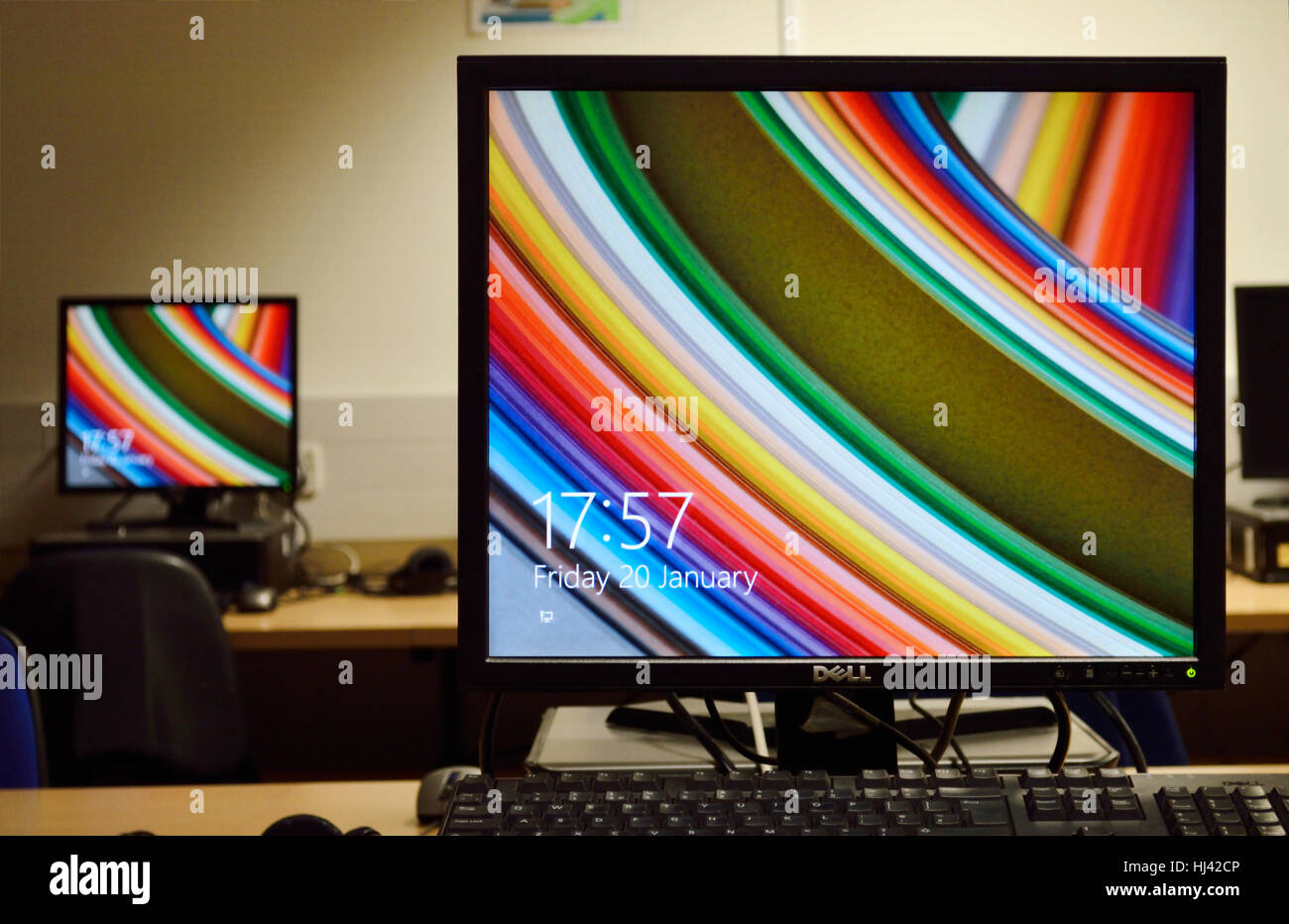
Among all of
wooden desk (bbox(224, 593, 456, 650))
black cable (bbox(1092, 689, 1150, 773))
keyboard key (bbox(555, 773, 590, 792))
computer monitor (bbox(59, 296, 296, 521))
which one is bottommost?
wooden desk (bbox(224, 593, 456, 650))

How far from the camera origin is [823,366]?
75 cm

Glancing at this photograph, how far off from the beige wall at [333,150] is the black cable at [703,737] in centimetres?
196

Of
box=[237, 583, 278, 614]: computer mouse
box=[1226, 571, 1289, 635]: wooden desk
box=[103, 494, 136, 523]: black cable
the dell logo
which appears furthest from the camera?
box=[103, 494, 136, 523]: black cable

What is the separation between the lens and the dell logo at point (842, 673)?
739mm

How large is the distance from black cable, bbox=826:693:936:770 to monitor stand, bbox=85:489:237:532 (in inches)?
74.0

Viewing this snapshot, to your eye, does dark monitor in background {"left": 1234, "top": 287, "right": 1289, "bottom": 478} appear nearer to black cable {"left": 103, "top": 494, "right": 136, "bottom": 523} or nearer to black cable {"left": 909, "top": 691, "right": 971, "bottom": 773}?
black cable {"left": 909, "top": 691, "right": 971, "bottom": 773}

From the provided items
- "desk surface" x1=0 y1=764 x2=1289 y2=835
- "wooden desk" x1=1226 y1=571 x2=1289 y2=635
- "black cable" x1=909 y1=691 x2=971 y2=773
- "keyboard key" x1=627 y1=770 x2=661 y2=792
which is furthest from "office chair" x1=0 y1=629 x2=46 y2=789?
"wooden desk" x1=1226 y1=571 x2=1289 y2=635

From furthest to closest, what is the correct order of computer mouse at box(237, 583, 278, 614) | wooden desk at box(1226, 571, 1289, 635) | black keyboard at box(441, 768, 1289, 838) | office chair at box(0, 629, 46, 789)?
computer mouse at box(237, 583, 278, 614)
wooden desk at box(1226, 571, 1289, 635)
office chair at box(0, 629, 46, 789)
black keyboard at box(441, 768, 1289, 838)

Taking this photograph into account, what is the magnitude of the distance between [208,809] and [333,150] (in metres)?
2.15

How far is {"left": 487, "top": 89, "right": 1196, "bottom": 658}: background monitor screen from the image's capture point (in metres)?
0.75

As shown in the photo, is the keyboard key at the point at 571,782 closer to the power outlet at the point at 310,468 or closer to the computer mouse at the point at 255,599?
the computer mouse at the point at 255,599

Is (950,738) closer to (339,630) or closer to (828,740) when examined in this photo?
(828,740)

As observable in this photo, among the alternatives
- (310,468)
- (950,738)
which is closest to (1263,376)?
(950,738)

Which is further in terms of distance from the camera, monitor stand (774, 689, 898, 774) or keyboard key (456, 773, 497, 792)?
monitor stand (774, 689, 898, 774)
